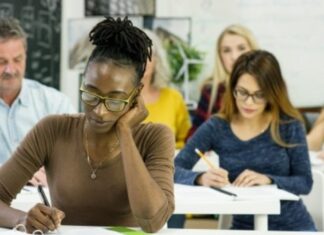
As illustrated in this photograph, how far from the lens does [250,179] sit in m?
2.97

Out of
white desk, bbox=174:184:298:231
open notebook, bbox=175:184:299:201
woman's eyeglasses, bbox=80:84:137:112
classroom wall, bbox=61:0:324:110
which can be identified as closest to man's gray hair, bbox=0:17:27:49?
open notebook, bbox=175:184:299:201

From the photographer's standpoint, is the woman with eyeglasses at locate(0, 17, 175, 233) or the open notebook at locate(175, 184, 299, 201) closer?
the woman with eyeglasses at locate(0, 17, 175, 233)

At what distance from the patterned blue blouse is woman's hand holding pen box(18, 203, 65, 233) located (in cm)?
124

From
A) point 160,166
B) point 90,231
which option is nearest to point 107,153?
point 160,166

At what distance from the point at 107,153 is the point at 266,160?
47.9 inches

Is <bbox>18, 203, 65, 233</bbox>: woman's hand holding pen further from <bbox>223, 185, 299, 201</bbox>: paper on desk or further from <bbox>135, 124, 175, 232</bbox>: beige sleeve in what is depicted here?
<bbox>223, 185, 299, 201</bbox>: paper on desk

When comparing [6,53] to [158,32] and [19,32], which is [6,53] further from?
[158,32]

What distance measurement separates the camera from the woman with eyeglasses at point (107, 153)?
1.93 meters

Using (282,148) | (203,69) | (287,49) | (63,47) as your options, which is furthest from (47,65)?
(282,148)

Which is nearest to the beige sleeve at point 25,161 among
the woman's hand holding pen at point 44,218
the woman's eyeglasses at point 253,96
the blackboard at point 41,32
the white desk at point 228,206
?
the woman's hand holding pen at point 44,218

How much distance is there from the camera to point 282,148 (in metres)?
3.11

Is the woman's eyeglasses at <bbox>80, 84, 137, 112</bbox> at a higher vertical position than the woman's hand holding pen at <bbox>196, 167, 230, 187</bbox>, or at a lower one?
higher

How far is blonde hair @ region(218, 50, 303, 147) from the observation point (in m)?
3.09

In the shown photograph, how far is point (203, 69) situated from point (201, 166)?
6.40 feet
